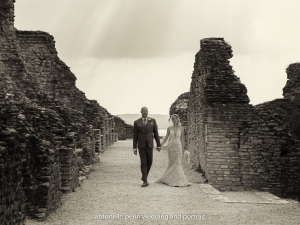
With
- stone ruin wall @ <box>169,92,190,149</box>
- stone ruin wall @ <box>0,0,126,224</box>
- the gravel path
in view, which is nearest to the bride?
the gravel path

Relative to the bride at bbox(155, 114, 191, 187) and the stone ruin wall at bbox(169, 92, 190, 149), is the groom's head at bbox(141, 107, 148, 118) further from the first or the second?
the stone ruin wall at bbox(169, 92, 190, 149)

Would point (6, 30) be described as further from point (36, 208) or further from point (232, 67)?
point (36, 208)

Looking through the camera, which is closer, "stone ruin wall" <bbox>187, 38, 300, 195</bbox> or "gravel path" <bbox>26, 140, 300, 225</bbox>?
"gravel path" <bbox>26, 140, 300, 225</bbox>

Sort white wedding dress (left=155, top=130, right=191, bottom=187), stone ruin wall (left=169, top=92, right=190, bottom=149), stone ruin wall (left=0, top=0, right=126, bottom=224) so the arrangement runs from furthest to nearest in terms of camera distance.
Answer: stone ruin wall (left=169, top=92, right=190, bottom=149) < white wedding dress (left=155, top=130, right=191, bottom=187) < stone ruin wall (left=0, top=0, right=126, bottom=224)

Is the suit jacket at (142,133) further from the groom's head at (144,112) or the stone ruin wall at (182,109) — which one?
the stone ruin wall at (182,109)

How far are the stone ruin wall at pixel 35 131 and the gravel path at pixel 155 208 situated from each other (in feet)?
1.49

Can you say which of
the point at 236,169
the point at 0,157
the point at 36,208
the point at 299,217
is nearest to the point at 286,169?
the point at 236,169

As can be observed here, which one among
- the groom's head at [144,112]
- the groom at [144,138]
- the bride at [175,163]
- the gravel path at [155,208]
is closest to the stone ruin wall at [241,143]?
the bride at [175,163]

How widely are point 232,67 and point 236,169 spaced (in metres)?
3.21

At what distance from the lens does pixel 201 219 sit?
8484 millimetres

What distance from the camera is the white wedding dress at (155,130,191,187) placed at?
40.6ft

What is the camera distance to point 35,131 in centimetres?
905

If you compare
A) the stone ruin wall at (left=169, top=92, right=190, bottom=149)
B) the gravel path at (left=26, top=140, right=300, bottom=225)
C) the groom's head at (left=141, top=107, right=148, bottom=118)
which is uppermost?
the stone ruin wall at (left=169, top=92, right=190, bottom=149)

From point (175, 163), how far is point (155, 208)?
344 cm
